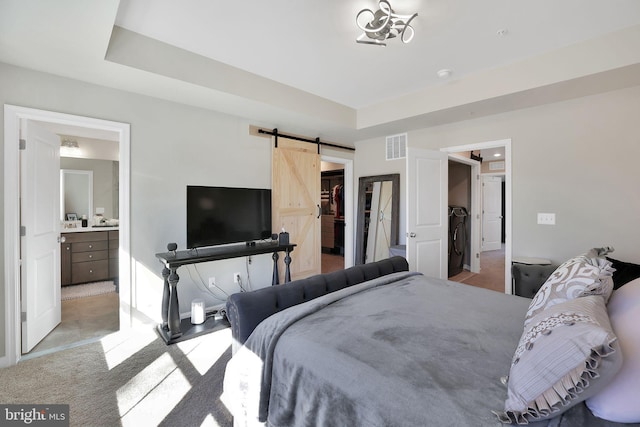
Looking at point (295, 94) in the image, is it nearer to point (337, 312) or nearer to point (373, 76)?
point (373, 76)

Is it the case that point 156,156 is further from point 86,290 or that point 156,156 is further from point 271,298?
point 86,290

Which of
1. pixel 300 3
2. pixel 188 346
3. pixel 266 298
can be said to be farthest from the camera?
pixel 188 346

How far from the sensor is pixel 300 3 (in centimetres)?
210

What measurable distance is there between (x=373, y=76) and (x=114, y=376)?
369cm

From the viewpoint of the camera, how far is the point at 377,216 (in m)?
5.23

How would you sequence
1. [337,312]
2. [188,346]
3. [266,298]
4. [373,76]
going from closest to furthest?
1. [337,312]
2. [266,298]
3. [188,346]
4. [373,76]

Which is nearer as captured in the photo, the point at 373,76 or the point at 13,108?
the point at 13,108

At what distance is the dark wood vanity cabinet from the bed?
13.5 ft

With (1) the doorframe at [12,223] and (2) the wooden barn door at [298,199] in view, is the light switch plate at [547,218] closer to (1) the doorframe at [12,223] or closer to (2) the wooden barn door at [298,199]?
(2) the wooden barn door at [298,199]

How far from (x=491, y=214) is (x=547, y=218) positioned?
16.1ft

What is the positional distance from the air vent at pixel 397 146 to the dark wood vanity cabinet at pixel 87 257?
15.4 feet

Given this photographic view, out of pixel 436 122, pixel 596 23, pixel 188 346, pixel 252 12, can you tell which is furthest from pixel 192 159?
pixel 596 23

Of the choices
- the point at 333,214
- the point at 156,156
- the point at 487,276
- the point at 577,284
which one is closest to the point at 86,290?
the point at 156,156

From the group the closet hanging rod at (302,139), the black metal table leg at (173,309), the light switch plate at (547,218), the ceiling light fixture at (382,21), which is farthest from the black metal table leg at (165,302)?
the light switch plate at (547,218)
